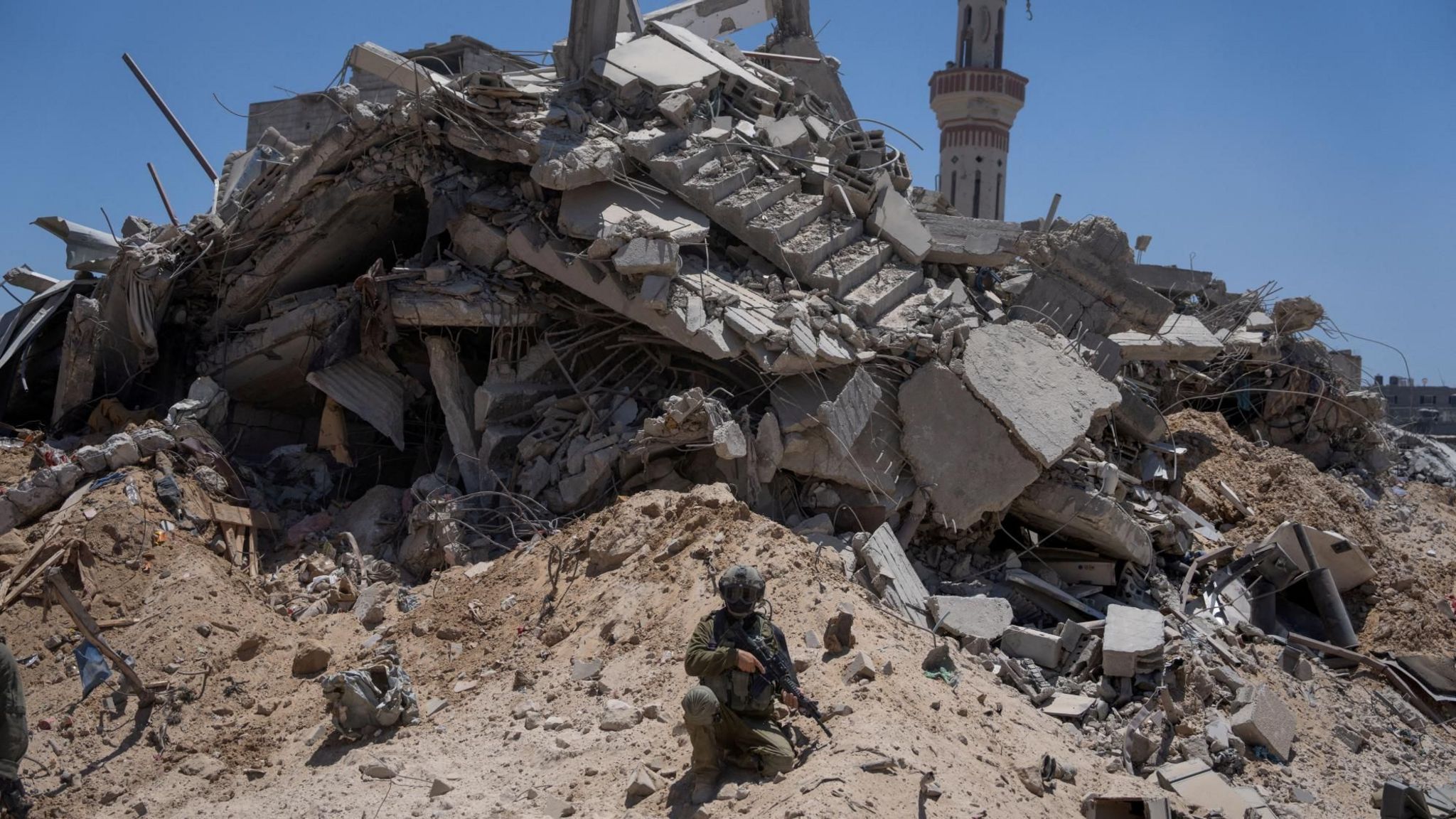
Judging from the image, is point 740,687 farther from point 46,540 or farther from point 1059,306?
point 1059,306

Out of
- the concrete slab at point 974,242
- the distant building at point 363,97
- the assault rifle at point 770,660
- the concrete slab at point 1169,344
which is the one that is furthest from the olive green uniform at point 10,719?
the distant building at point 363,97

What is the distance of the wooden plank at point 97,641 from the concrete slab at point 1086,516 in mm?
5965

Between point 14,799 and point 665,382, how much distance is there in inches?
193

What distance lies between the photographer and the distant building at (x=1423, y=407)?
21484 mm

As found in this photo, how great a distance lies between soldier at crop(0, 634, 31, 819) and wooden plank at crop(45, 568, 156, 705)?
1.02m

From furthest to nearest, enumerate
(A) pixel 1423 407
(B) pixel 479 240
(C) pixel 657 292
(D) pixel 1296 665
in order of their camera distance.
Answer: (A) pixel 1423 407 → (B) pixel 479 240 → (D) pixel 1296 665 → (C) pixel 657 292

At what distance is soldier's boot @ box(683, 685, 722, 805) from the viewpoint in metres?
5.23

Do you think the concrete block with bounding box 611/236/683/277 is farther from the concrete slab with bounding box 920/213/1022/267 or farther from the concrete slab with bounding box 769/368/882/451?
the concrete slab with bounding box 920/213/1022/267

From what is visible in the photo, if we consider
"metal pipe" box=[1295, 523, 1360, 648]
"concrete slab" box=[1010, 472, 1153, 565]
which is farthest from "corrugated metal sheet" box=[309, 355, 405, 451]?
"metal pipe" box=[1295, 523, 1360, 648]

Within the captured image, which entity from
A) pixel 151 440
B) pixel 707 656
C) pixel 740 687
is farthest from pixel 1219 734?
pixel 151 440

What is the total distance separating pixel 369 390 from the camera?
9.76 meters

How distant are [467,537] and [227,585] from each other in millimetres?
1590

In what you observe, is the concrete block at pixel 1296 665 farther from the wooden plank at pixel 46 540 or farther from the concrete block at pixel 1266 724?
the wooden plank at pixel 46 540

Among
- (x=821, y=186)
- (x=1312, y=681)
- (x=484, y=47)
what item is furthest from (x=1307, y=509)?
(x=484, y=47)
